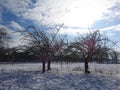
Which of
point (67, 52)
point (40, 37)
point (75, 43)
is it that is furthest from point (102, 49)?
point (40, 37)

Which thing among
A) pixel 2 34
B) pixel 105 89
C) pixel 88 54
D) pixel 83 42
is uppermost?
pixel 2 34

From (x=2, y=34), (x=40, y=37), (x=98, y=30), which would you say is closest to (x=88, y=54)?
(x=98, y=30)

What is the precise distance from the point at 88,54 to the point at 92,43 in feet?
3.46

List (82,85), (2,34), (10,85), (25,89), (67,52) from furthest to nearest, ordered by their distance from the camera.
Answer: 1. (2,34)
2. (67,52)
3. (82,85)
4. (10,85)
5. (25,89)

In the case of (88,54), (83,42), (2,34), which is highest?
(2,34)

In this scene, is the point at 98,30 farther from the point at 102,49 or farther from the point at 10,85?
the point at 10,85

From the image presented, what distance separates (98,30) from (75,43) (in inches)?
94.5

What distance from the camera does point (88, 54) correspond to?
687 inches

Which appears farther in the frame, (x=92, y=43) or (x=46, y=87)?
(x=92, y=43)

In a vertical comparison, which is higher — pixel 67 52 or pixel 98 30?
pixel 98 30

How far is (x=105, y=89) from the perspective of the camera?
10.2 meters

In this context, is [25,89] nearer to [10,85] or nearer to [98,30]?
[10,85]

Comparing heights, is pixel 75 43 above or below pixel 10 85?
above

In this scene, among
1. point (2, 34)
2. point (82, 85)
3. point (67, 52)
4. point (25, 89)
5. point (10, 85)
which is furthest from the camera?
point (2, 34)
